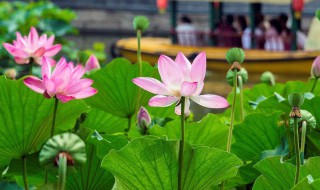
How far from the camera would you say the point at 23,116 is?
0.69 metres

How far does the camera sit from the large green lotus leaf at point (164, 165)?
600 mm

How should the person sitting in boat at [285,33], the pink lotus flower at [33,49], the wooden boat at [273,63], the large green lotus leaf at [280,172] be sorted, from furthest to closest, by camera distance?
the person sitting in boat at [285,33]
the wooden boat at [273,63]
the pink lotus flower at [33,49]
the large green lotus leaf at [280,172]

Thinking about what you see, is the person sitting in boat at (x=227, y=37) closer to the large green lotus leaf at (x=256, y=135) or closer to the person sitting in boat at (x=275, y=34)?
the person sitting in boat at (x=275, y=34)

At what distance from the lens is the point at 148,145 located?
60 cm

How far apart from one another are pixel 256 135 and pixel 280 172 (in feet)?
0.59

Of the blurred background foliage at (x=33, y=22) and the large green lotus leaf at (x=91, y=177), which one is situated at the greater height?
the large green lotus leaf at (x=91, y=177)

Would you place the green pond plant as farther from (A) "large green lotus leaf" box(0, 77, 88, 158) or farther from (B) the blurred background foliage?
(B) the blurred background foliage

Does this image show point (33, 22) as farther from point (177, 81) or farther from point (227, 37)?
point (177, 81)

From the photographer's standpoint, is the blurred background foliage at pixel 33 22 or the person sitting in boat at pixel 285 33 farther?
the person sitting in boat at pixel 285 33

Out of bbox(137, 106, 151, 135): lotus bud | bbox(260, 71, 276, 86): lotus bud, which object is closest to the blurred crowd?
bbox(260, 71, 276, 86): lotus bud

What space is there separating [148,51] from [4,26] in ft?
4.47

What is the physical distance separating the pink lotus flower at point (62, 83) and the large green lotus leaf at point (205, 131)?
144 mm

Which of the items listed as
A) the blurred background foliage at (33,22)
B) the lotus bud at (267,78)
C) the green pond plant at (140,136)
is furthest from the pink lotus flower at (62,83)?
the blurred background foliage at (33,22)

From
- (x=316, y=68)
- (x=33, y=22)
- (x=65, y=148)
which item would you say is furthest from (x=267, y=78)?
(x=33, y=22)
